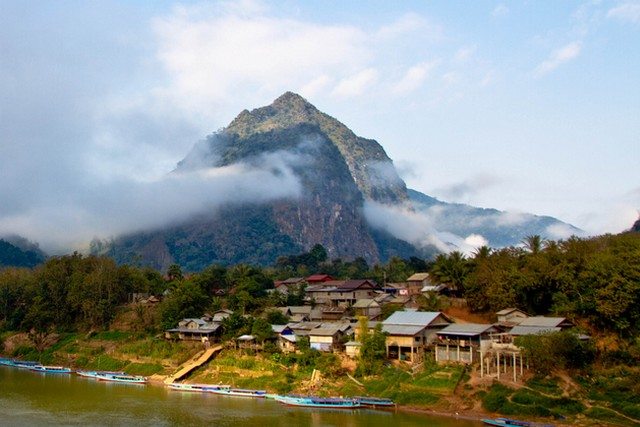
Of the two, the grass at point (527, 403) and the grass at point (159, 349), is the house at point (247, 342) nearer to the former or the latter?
the grass at point (159, 349)

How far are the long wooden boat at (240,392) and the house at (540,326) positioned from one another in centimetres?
2128

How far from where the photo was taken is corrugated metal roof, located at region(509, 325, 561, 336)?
47781 millimetres

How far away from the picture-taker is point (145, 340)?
243ft

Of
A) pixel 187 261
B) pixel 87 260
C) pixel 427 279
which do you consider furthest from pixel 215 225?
pixel 427 279

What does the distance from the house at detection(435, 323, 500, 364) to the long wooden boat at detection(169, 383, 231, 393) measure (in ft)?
62.8

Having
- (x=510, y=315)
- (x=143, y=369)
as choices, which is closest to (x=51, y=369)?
(x=143, y=369)

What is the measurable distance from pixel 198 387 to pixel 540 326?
30.1 m

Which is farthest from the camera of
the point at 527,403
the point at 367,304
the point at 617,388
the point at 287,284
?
the point at 287,284

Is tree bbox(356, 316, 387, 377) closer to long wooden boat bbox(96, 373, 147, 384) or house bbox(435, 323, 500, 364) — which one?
house bbox(435, 323, 500, 364)

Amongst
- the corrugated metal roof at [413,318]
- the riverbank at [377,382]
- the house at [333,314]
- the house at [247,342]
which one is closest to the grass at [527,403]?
the riverbank at [377,382]

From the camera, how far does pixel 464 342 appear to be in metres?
51.3

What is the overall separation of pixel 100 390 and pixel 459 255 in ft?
132

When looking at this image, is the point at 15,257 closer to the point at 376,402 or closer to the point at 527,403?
the point at 376,402

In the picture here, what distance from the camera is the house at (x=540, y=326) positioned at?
48.9 metres
